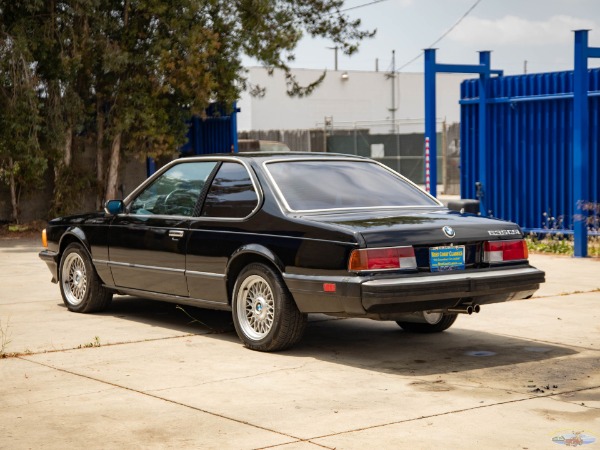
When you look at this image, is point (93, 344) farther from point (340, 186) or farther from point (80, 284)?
point (340, 186)

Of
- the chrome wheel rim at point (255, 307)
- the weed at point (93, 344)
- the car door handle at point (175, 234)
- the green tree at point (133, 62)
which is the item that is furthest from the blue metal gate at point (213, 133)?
the chrome wheel rim at point (255, 307)

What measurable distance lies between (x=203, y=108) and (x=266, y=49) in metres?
1.94

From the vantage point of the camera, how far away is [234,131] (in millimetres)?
22672

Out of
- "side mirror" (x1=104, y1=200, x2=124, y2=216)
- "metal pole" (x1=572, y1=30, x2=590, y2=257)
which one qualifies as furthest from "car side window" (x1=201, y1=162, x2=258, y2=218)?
"metal pole" (x1=572, y1=30, x2=590, y2=257)

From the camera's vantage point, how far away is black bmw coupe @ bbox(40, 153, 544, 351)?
283 inches

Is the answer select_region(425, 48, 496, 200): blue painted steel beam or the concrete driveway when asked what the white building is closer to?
select_region(425, 48, 496, 200): blue painted steel beam

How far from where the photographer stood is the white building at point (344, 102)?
164ft

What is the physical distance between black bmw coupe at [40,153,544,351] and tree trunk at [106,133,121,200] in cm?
1252

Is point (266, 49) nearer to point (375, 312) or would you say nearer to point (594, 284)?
point (594, 284)

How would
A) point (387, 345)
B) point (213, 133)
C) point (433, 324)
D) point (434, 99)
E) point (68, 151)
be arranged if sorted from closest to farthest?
point (387, 345)
point (433, 324)
point (434, 99)
point (68, 151)
point (213, 133)

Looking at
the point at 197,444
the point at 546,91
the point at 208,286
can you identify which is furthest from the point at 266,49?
the point at 197,444

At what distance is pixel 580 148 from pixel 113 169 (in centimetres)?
1111

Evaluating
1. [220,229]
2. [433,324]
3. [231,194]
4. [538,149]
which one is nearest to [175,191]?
[231,194]

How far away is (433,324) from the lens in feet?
28.6
